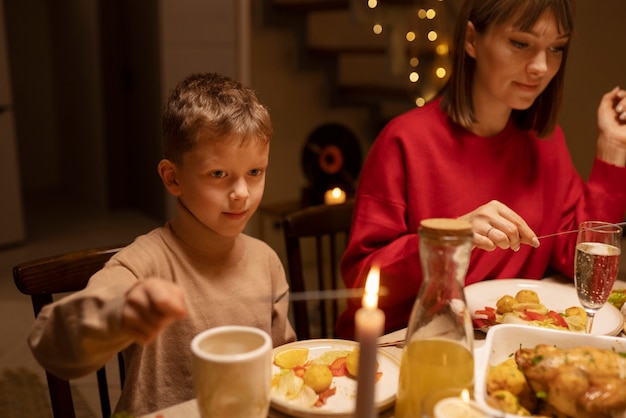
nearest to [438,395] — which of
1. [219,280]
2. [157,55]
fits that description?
[219,280]

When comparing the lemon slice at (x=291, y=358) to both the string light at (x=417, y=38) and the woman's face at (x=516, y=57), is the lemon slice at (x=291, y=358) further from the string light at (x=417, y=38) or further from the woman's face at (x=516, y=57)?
the string light at (x=417, y=38)

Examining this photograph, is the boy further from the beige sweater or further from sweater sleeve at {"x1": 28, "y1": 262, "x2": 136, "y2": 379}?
sweater sleeve at {"x1": 28, "y1": 262, "x2": 136, "y2": 379}

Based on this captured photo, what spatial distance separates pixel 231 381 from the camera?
0.71m

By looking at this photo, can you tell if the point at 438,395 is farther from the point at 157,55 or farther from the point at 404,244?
the point at 157,55

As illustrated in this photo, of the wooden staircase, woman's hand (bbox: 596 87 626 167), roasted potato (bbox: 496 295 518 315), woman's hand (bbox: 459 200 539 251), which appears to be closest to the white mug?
woman's hand (bbox: 459 200 539 251)

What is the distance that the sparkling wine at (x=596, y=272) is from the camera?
3.54 ft

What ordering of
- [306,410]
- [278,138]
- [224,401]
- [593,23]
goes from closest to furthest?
[224,401], [306,410], [593,23], [278,138]

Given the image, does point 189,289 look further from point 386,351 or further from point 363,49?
point 363,49

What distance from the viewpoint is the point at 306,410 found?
33.9 inches

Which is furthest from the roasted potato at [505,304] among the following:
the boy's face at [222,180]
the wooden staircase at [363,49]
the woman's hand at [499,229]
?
the wooden staircase at [363,49]

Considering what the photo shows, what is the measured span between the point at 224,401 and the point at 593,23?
2410 mm

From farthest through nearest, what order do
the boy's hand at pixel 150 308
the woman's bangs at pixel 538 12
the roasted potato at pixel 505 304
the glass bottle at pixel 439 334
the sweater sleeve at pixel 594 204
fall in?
the sweater sleeve at pixel 594 204 < the woman's bangs at pixel 538 12 < the roasted potato at pixel 505 304 < the glass bottle at pixel 439 334 < the boy's hand at pixel 150 308

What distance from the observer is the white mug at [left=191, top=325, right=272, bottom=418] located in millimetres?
704

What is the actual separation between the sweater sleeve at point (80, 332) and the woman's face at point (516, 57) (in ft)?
3.53
